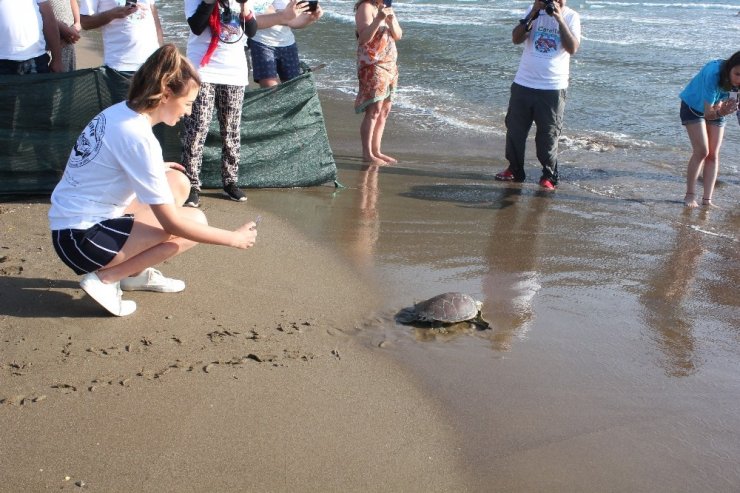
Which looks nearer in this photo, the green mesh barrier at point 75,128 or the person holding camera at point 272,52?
the green mesh barrier at point 75,128

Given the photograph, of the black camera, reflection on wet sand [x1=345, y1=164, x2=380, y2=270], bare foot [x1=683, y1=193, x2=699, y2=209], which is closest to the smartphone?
reflection on wet sand [x1=345, y1=164, x2=380, y2=270]

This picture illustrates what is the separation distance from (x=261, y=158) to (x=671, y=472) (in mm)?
4051

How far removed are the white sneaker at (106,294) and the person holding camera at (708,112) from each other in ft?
15.8

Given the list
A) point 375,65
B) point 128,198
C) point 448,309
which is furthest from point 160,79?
point 375,65

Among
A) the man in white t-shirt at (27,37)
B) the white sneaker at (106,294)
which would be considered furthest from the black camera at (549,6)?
the white sneaker at (106,294)

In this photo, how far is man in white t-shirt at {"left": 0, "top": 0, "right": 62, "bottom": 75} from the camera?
555cm

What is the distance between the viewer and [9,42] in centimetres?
560

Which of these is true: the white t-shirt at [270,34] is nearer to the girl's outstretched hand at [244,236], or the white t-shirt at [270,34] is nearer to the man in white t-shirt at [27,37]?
the man in white t-shirt at [27,37]

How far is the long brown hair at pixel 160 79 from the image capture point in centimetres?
358

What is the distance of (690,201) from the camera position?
22.2 feet

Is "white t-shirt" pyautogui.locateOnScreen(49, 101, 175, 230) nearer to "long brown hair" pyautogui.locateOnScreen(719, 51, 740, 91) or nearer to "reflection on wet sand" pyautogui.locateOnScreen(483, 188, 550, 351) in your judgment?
"reflection on wet sand" pyautogui.locateOnScreen(483, 188, 550, 351)

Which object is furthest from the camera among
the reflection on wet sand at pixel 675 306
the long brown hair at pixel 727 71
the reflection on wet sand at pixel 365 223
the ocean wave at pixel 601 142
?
the ocean wave at pixel 601 142

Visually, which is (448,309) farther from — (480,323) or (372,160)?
(372,160)

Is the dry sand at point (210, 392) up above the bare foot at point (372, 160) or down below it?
above
